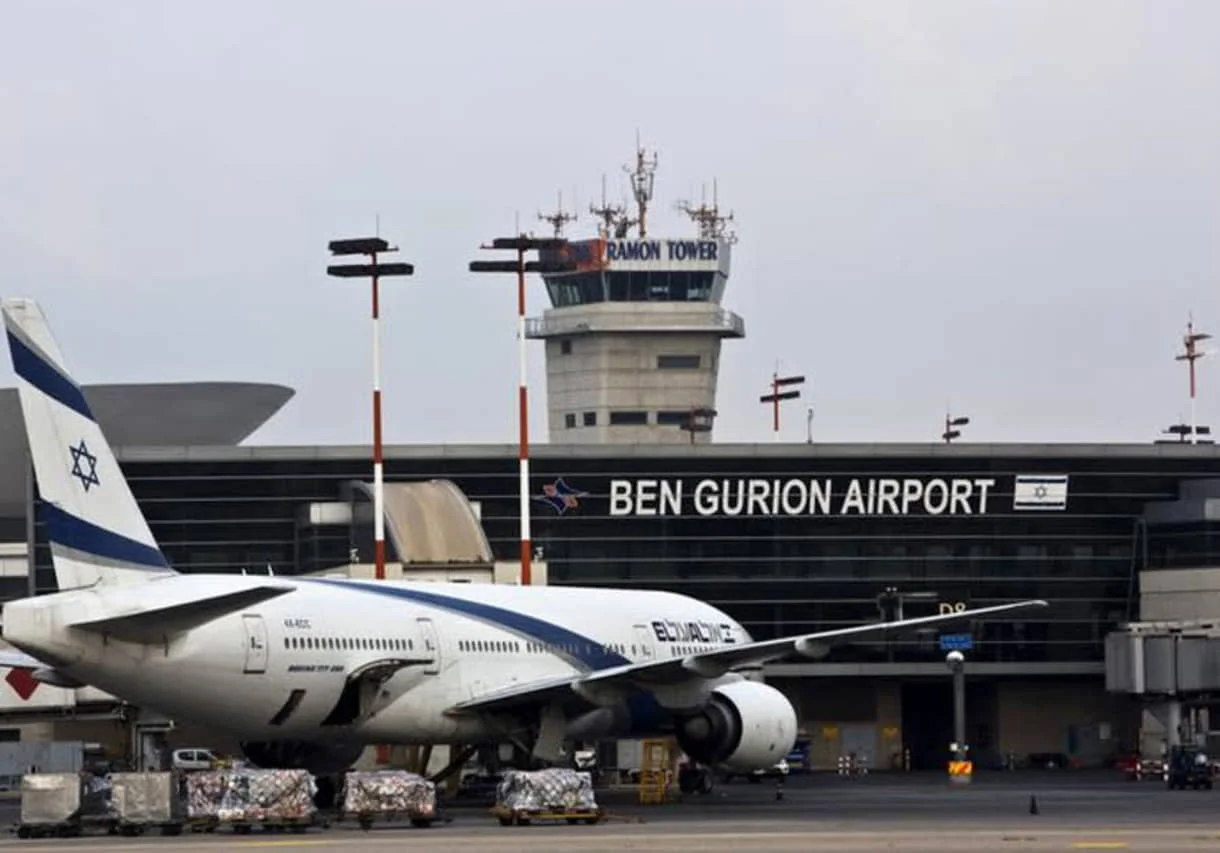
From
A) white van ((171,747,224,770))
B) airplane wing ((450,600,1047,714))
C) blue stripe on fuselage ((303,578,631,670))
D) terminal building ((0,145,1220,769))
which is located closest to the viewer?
airplane wing ((450,600,1047,714))

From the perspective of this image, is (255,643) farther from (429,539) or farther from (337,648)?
(429,539)

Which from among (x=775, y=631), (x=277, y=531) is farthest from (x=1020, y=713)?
(x=277, y=531)

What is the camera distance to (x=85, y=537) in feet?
143

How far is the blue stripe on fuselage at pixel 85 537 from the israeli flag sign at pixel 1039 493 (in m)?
56.4

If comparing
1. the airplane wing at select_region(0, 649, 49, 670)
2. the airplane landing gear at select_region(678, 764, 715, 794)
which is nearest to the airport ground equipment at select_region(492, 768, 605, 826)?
the airplane wing at select_region(0, 649, 49, 670)

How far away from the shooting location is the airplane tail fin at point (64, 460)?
1704 inches

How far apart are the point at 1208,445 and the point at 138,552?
60.3 metres

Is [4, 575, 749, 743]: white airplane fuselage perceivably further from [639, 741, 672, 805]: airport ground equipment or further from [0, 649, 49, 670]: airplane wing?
[0, 649, 49, 670]: airplane wing

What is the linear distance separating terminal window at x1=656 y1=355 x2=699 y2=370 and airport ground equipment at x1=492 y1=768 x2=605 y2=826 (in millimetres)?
95786

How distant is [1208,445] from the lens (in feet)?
316

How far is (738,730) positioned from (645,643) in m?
3.91

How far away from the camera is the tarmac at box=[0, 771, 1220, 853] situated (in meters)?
34.5

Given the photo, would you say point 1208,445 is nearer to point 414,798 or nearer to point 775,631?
point 775,631

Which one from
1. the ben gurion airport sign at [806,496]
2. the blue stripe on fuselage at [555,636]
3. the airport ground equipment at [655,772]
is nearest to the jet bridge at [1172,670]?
the ben gurion airport sign at [806,496]
